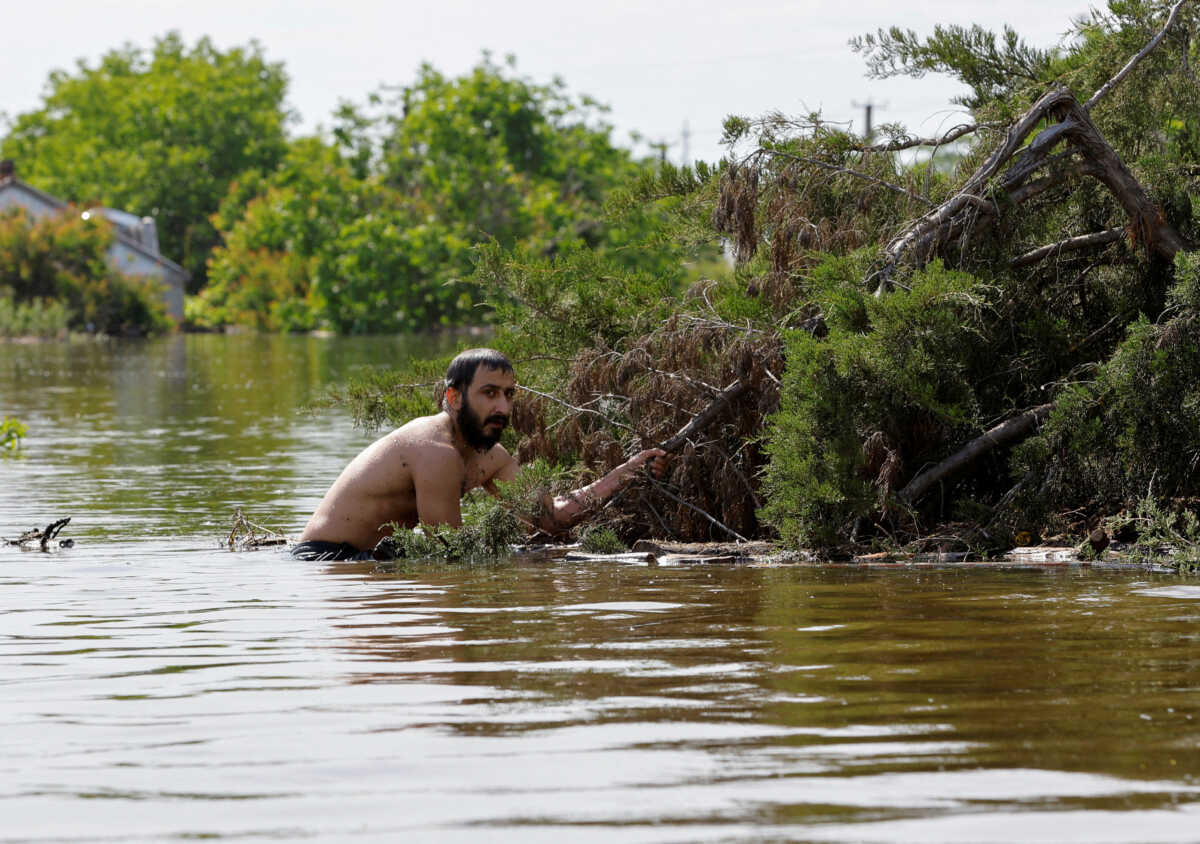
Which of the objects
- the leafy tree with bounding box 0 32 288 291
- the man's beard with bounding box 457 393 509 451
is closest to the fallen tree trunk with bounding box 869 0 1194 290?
the man's beard with bounding box 457 393 509 451

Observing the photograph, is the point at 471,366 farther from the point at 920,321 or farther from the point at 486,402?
the point at 920,321

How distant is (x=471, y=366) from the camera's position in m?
9.57

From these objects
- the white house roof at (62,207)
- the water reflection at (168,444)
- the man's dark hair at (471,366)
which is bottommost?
the water reflection at (168,444)

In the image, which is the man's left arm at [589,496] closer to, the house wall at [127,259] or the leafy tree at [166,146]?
the house wall at [127,259]

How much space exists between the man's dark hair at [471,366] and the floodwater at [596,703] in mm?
1072

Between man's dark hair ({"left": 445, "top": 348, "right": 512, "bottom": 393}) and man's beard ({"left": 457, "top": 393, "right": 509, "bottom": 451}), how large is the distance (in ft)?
0.27

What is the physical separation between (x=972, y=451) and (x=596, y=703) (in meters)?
4.83

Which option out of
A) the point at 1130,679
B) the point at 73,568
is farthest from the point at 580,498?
the point at 1130,679

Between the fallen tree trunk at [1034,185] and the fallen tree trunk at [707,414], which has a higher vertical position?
the fallen tree trunk at [1034,185]

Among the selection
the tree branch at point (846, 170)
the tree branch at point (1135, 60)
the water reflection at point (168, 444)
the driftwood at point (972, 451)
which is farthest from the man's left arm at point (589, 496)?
the tree branch at point (1135, 60)

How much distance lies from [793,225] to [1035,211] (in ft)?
4.79

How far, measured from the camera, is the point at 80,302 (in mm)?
80812

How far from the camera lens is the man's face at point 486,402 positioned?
31.2ft

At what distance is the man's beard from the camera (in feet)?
31.4
